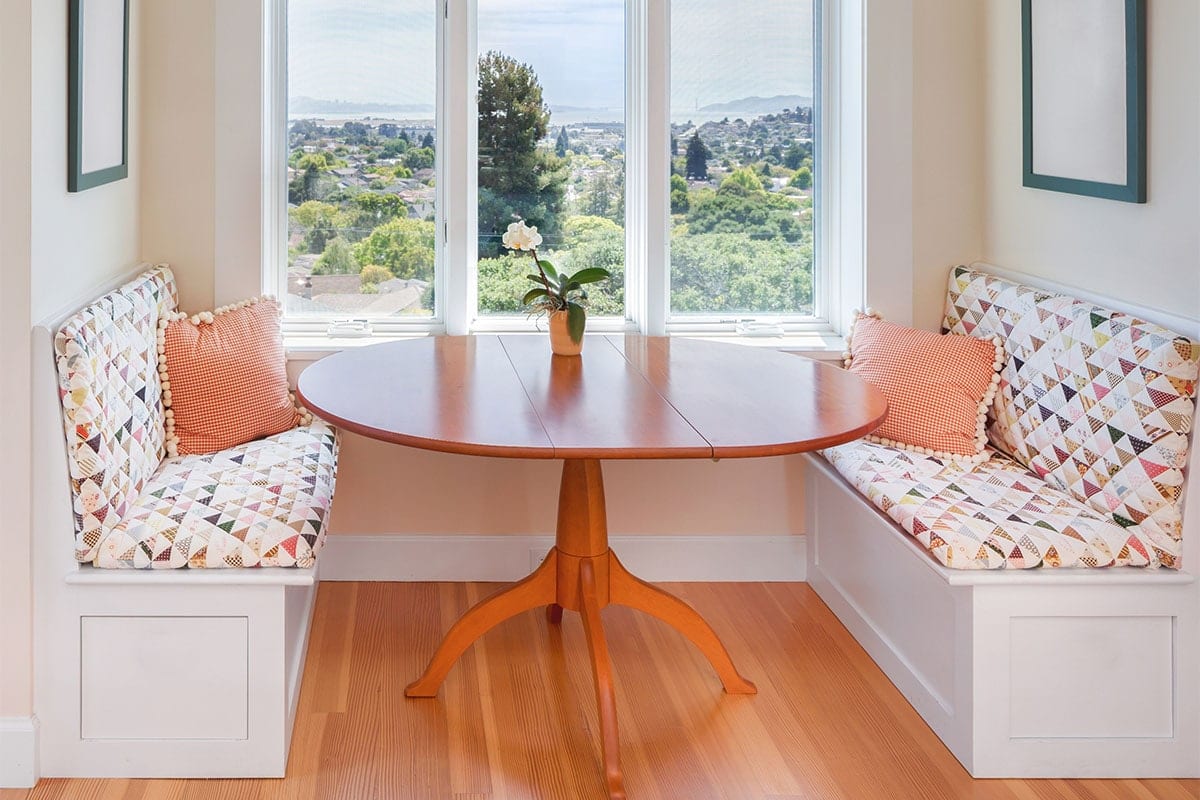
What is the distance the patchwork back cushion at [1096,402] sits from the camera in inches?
103

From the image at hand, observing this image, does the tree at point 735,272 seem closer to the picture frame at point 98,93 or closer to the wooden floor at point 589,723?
the wooden floor at point 589,723

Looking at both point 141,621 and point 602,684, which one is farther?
point 602,684

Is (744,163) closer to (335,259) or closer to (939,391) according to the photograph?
(939,391)

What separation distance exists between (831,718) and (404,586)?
141 cm

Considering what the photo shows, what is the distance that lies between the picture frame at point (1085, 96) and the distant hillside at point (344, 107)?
1.76 m

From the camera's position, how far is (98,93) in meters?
3.01

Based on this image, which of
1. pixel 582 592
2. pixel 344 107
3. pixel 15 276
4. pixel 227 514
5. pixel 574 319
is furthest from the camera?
pixel 344 107

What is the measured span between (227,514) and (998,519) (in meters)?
1.66

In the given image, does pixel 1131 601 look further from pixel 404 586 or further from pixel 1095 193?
pixel 404 586

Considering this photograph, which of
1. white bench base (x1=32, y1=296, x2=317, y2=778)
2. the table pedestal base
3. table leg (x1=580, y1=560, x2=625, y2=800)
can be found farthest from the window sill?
white bench base (x1=32, y1=296, x2=317, y2=778)

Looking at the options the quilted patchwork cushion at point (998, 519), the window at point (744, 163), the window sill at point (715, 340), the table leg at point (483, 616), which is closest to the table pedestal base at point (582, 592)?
the table leg at point (483, 616)

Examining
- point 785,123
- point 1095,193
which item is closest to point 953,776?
point 1095,193

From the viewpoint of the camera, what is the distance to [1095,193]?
120 inches

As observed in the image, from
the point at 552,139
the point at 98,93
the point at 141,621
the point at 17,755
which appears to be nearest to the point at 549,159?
the point at 552,139
